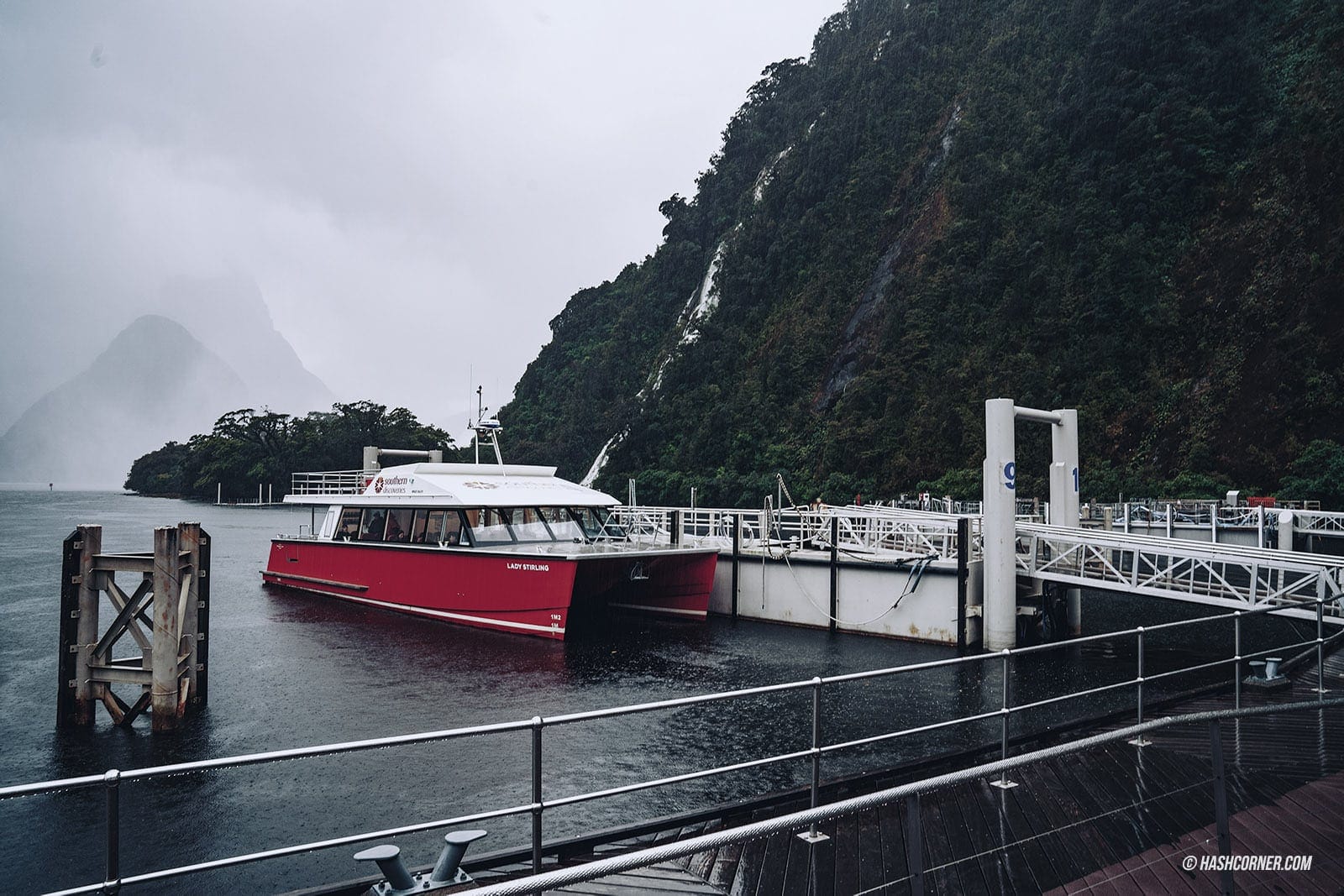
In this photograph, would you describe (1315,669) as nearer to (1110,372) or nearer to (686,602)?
(686,602)

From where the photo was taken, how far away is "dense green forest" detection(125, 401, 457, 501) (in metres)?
110

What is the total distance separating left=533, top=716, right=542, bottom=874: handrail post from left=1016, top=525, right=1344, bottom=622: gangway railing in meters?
9.93

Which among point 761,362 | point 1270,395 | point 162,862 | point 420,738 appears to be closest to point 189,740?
point 162,862

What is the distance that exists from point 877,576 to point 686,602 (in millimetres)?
4992

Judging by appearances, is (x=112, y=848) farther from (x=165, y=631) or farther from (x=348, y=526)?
(x=348, y=526)

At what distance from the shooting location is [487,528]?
20750mm

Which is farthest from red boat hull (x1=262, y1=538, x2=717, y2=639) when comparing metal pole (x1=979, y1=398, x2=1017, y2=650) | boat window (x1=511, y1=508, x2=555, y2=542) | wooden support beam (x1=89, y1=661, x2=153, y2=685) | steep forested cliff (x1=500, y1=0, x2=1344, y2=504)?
steep forested cliff (x1=500, y1=0, x2=1344, y2=504)

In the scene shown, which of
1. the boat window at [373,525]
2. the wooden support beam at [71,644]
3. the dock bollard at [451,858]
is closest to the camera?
the dock bollard at [451,858]

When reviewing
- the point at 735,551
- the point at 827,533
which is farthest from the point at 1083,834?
the point at 827,533

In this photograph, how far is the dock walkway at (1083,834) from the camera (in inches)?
182

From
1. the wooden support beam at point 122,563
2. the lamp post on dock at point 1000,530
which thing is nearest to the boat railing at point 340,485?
the wooden support beam at point 122,563

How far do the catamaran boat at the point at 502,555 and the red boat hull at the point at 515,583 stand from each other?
3cm

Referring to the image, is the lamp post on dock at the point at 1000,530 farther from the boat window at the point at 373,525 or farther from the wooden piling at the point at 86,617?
the boat window at the point at 373,525

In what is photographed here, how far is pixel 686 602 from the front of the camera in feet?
71.8
